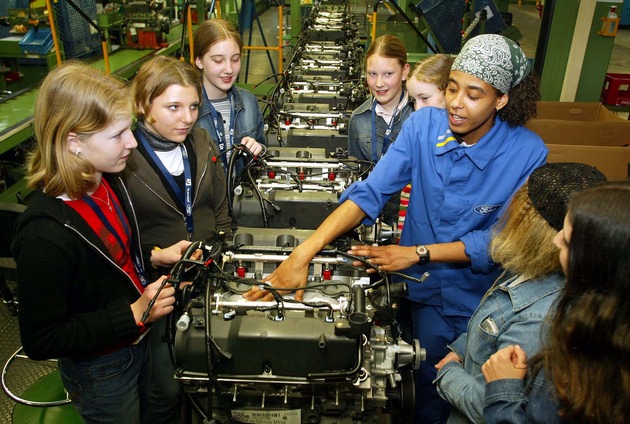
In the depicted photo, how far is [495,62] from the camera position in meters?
1.64

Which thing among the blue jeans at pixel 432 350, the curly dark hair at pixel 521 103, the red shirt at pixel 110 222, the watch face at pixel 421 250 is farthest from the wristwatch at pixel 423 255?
the red shirt at pixel 110 222

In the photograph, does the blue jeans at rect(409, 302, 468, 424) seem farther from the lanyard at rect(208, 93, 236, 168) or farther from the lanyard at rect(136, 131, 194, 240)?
the lanyard at rect(208, 93, 236, 168)

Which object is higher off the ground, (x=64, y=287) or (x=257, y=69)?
(x=64, y=287)

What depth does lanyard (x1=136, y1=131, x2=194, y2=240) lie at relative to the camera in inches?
72.5

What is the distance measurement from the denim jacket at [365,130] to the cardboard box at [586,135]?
62.4 inches

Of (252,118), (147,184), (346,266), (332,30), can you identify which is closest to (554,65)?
(332,30)

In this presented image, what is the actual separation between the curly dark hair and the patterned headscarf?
38 mm

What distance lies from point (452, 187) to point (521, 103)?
1.28 ft

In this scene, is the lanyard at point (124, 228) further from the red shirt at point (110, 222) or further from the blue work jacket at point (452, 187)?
the blue work jacket at point (452, 187)

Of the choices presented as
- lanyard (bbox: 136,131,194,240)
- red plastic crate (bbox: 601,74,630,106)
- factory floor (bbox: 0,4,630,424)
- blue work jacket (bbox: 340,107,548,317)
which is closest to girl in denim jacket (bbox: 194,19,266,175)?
lanyard (bbox: 136,131,194,240)

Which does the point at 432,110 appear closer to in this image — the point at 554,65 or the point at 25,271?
the point at 25,271

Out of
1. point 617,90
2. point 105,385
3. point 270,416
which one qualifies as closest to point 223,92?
point 105,385

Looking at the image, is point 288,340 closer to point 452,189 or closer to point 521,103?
point 452,189

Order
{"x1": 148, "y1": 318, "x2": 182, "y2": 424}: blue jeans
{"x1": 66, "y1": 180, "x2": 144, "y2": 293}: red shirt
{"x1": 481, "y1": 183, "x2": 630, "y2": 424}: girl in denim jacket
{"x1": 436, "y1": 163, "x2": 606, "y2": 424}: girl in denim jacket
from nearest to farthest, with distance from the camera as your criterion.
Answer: {"x1": 481, "y1": 183, "x2": 630, "y2": 424}: girl in denim jacket → {"x1": 436, "y1": 163, "x2": 606, "y2": 424}: girl in denim jacket → {"x1": 66, "y1": 180, "x2": 144, "y2": 293}: red shirt → {"x1": 148, "y1": 318, "x2": 182, "y2": 424}: blue jeans
